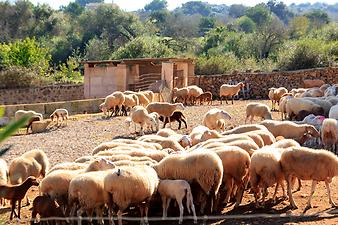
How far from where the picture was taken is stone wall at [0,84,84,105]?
107 feet

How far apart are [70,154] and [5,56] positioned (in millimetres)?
26903

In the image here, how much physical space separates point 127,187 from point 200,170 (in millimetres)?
1367

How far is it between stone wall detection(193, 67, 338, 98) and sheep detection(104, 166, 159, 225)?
25.8 meters

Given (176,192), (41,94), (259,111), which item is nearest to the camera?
(176,192)

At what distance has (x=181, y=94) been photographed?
2872 cm

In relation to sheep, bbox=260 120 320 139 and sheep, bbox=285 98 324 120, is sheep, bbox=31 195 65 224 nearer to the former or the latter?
sheep, bbox=260 120 320 139

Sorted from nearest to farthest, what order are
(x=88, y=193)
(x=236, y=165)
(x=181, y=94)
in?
1. (x=88, y=193)
2. (x=236, y=165)
3. (x=181, y=94)

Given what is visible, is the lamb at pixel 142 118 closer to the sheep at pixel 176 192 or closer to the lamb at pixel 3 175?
the lamb at pixel 3 175

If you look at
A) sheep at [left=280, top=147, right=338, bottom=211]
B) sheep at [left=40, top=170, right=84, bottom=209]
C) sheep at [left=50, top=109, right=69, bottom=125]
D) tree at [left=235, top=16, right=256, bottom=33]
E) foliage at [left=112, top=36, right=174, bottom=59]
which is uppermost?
tree at [left=235, top=16, right=256, bottom=33]

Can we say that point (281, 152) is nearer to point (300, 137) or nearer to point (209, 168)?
point (209, 168)

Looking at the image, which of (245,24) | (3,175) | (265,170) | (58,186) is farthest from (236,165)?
(245,24)

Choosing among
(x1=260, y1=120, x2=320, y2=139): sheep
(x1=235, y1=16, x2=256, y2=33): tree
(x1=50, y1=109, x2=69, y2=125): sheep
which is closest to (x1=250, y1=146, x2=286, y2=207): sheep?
(x1=260, y1=120, x2=320, y2=139): sheep

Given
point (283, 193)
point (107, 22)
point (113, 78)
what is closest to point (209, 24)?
point (107, 22)

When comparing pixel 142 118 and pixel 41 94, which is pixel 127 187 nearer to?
pixel 142 118
